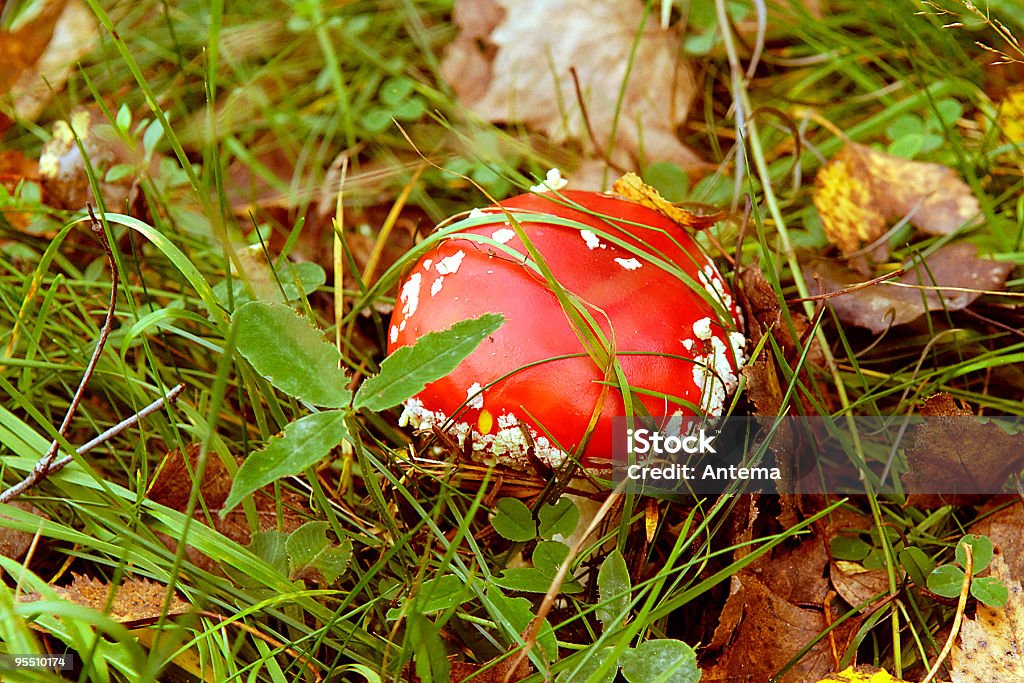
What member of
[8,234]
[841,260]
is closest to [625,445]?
[841,260]

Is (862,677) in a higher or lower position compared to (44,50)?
lower

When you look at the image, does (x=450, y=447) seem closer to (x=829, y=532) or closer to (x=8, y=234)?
(x=829, y=532)

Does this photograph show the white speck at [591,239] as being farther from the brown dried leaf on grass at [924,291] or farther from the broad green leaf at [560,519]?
the brown dried leaf on grass at [924,291]

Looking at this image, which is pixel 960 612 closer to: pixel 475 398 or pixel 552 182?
pixel 475 398

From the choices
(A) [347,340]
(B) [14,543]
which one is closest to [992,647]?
(A) [347,340]

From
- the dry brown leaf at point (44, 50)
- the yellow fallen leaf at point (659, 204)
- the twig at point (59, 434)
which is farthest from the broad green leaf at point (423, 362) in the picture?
the dry brown leaf at point (44, 50)

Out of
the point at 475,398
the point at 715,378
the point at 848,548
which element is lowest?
the point at 848,548
